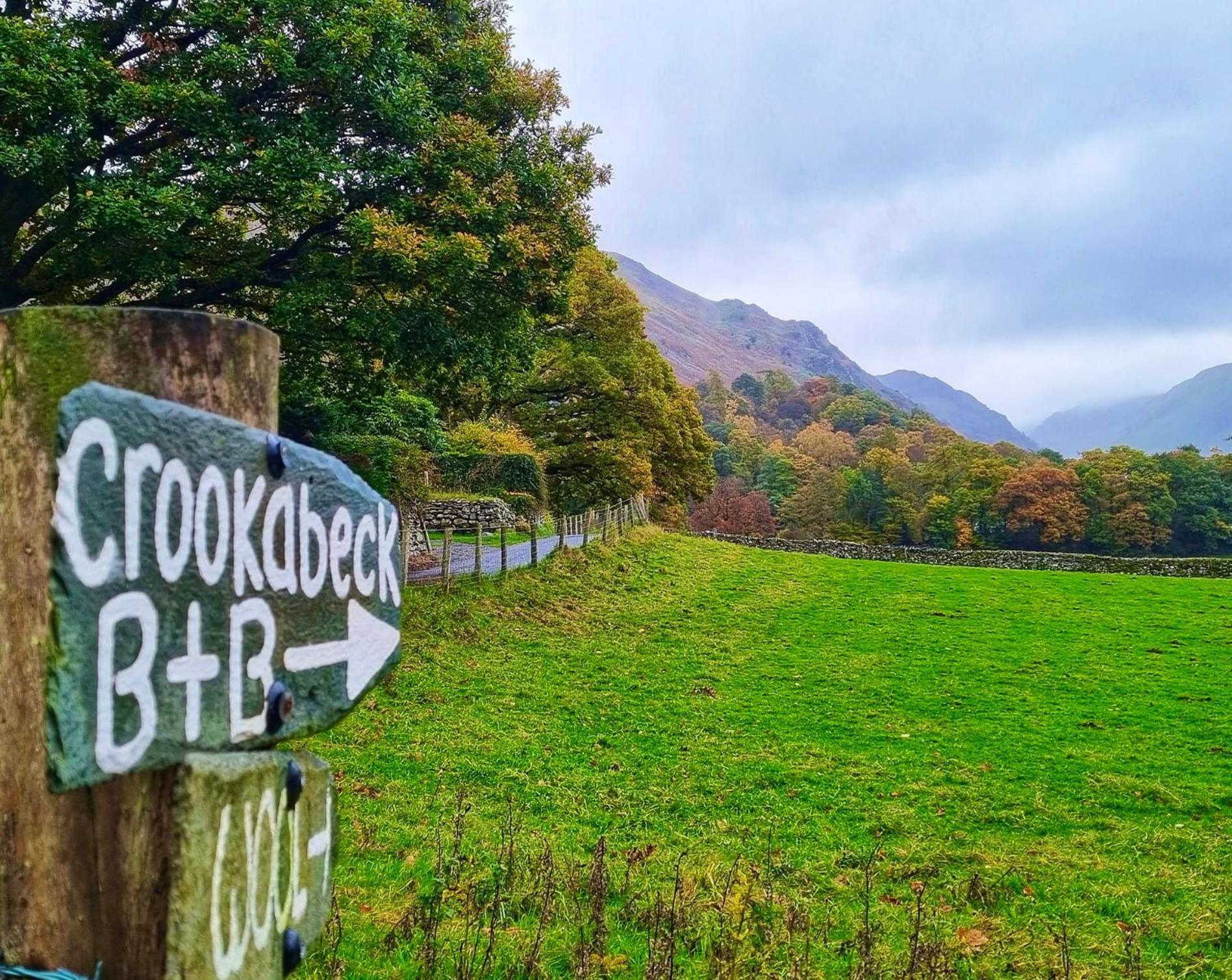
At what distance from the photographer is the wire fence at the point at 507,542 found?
1405 cm

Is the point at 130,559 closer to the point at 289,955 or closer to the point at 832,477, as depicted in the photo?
the point at 289,955

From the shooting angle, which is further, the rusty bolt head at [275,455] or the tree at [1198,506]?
the tree at [1198,506]

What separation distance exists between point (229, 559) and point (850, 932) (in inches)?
174

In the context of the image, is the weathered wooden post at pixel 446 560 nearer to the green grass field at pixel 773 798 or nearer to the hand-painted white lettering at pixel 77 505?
the green grass field at pixel 773 798

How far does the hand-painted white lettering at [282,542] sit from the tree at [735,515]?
60134mm

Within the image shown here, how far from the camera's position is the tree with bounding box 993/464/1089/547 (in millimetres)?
50375

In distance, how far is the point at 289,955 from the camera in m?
1.38

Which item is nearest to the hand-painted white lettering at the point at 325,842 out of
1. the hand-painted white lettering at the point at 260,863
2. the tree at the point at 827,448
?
the hand-painted white lettering at the point at 260,863

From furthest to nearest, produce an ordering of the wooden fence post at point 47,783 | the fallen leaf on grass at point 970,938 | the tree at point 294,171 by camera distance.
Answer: the tree at point 294,171 → the fallen leaf on grass at point 970,938 → the wooden fence post at point 47,783

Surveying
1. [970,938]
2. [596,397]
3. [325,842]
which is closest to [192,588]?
[325,842]

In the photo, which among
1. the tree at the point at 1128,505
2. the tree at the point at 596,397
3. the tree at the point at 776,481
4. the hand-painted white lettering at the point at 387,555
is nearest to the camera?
the hand-painted white lettering at the point at 387,555

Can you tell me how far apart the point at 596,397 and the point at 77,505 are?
24.5m

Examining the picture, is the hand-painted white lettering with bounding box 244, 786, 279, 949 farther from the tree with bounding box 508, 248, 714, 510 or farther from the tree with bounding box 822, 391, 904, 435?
the tree with bounding box 822, 391, 904, 435

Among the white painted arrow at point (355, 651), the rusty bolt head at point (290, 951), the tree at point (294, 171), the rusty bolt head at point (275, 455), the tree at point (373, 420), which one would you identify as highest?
the tree at point (294, 171)
